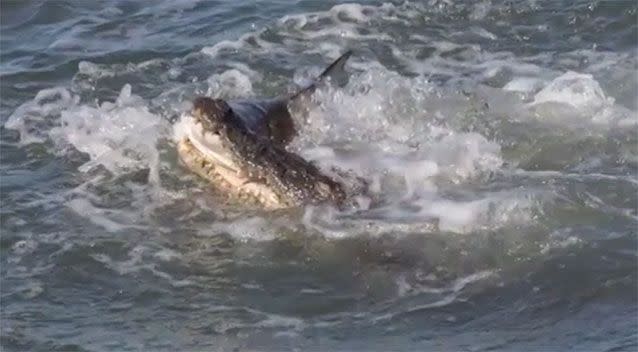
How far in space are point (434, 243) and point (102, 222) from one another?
69.8 inches

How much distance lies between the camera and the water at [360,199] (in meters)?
5.95

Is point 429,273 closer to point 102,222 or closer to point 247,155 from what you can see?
point 247,155

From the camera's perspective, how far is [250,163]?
6727 mm

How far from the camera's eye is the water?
19.5 feet

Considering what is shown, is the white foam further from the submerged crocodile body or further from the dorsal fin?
the submerged crocodile body

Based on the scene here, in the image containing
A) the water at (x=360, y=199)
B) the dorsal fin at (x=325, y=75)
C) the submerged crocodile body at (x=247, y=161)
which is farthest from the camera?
the dorsal fin at (x=325, y=75)

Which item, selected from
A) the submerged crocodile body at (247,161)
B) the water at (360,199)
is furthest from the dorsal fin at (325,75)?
the submerged crocodile body at (247,161)

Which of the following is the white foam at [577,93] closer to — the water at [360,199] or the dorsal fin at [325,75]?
the water at [360,199]

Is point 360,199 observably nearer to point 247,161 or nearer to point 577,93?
point 247,161

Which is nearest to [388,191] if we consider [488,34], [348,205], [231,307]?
[348,205]

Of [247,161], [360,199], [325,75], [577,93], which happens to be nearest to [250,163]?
[247,161]

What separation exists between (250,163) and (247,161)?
18 millimetres

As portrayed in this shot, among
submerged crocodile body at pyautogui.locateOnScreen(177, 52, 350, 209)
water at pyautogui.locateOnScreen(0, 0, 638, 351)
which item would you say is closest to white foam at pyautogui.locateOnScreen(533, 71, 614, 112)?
water at pyautogui.locateOnScreen(0, 0, 638, 351)

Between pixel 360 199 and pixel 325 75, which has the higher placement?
pixel 325 75
